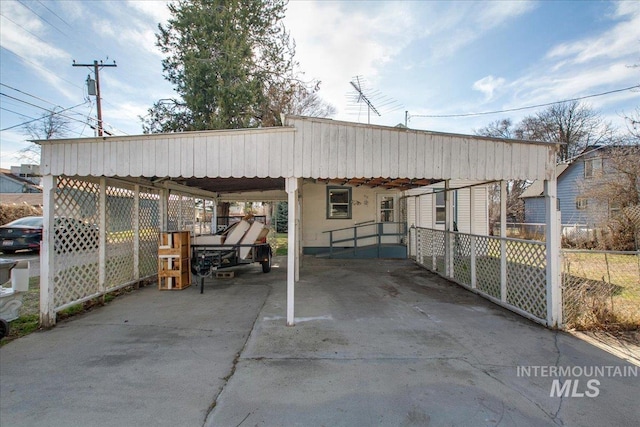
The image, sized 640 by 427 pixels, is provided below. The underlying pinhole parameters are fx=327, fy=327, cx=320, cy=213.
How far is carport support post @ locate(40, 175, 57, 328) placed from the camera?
15.9 feet

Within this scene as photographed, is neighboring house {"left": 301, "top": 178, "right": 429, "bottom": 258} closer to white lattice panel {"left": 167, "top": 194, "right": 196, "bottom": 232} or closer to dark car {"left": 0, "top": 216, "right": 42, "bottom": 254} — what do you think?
white lattice panel {"left": 167, "top": 194, "right": 196, "bottom": 232}

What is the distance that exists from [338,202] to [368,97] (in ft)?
13.1

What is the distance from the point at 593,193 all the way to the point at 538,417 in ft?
52.2

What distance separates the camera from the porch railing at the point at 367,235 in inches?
484

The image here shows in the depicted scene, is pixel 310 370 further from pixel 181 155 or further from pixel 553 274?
pixel 553 274

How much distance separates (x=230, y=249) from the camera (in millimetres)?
8016

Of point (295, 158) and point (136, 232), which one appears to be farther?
point (136, 232)

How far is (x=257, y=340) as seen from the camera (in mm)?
4297

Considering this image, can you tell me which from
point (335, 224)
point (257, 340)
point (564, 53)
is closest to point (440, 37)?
point (335, 224)

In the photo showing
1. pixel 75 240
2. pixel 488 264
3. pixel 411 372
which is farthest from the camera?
pixel 488 264

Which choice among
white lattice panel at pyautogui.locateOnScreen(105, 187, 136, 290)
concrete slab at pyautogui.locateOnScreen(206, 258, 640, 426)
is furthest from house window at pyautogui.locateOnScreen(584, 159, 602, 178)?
white lattice panel at pyautogui.locateOnScreen(105, 187, 136, 290)

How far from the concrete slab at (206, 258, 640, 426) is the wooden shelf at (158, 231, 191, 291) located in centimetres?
265

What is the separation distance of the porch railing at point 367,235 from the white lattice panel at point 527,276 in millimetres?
6490

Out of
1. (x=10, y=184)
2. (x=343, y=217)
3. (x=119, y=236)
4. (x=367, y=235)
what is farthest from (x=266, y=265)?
(x=10, y=184)
